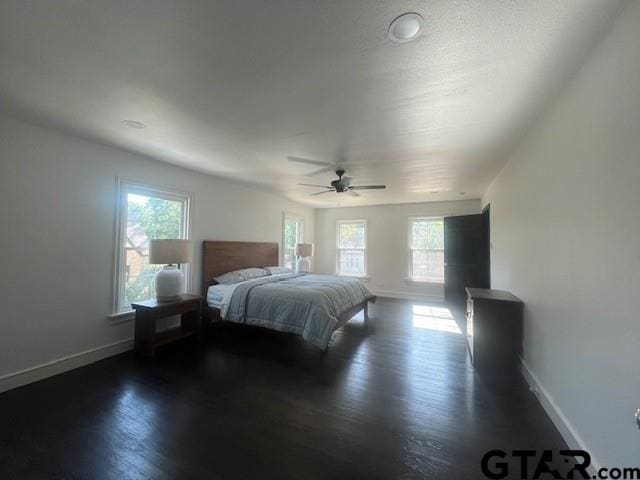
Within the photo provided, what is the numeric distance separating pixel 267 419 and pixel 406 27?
8.86ft

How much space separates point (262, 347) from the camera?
11.3 feet

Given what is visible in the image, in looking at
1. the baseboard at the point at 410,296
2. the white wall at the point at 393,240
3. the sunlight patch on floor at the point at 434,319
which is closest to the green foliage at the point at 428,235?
the white wall at the point at 393,240

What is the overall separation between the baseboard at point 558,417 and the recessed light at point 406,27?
8.40ft

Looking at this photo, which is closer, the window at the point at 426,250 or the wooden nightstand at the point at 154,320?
the wooden nightstand at the point at 154,320

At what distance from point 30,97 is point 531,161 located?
4.35m

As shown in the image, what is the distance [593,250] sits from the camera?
4.87ft

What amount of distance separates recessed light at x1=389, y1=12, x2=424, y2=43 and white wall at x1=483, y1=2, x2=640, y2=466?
95cm

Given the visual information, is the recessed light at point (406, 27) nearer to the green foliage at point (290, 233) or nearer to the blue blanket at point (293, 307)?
the blue blanket at point (293, 307)

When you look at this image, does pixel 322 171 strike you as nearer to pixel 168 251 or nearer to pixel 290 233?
pixel 168 251

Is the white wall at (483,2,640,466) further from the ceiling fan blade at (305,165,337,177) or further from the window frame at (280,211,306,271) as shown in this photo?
the window frame at (280,211,306,271)

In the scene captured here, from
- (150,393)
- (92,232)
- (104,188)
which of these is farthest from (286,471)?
(104,188)

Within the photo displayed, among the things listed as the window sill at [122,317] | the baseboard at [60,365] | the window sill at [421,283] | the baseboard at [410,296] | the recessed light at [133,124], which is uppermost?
the recessed light at [133,124]

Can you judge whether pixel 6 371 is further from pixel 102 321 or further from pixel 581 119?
pixel 581 119

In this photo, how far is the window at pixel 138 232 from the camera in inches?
124
